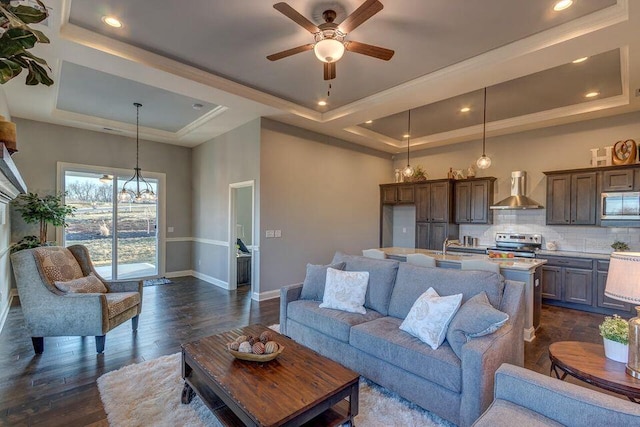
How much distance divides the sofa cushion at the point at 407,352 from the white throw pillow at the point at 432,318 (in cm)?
5

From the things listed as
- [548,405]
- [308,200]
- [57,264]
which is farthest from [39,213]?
[548,405]

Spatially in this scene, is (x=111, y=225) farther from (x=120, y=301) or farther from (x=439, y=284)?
(x=439, y=284)

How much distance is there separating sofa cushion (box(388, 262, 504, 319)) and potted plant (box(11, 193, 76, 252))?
5.73m

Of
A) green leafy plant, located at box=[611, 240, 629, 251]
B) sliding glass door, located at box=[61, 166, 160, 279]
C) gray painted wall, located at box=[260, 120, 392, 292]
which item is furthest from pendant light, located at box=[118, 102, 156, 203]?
green leafy plant, located at box=[611, 240, 629, 251]

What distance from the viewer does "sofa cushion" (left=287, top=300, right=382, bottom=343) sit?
9.20ft

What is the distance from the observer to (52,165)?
5.81m

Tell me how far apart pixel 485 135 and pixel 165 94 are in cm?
622

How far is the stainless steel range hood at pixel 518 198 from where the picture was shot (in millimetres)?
5637

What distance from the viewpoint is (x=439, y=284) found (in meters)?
2.76

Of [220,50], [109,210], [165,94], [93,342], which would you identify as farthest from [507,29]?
[109,210]

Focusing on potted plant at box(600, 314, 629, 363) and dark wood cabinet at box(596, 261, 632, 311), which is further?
dark wood cabinet at box(596, 261, 632, 311)

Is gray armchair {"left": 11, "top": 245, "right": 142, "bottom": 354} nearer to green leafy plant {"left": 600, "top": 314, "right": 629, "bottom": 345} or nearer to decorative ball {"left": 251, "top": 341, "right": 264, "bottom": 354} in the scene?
decorative ball {"left": 251, "top": 341, "right": 264, "bottom": 354}

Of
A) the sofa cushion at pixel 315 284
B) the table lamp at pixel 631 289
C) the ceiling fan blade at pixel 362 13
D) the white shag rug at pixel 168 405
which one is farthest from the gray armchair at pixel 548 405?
the ceiling fan blade at pixel 362 13

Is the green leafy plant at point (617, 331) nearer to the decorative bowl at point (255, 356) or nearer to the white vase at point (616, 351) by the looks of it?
the white vase at point (616, 351)
